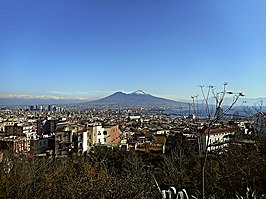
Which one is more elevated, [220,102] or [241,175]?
[220,102]

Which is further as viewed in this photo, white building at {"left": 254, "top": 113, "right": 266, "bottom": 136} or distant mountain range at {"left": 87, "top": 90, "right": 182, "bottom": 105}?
distant mountain range at {"left": 87, "top": 90, "right": 182, "bottom": 105}

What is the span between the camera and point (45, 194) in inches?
184

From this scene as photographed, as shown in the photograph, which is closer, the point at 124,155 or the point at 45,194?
the point at 45,194

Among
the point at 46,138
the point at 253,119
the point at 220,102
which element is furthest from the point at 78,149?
the point at 220,102

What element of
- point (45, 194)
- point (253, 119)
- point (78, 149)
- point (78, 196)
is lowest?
point (78, 149)

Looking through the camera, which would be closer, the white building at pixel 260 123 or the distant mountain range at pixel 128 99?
the white building at pixel 260 123

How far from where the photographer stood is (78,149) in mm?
18844

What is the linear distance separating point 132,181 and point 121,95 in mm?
102147

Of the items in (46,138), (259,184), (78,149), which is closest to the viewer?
(259,184)

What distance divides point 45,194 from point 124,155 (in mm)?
8132

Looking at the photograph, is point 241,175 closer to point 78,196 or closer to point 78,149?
point 78,196

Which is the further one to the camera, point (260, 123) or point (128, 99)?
point (128, 99)

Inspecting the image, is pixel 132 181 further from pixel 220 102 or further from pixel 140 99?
pixel 140 99

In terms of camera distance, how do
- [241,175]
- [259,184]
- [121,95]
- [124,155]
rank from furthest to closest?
[121,95] < [124,155] < [241,175] < [259,184]
